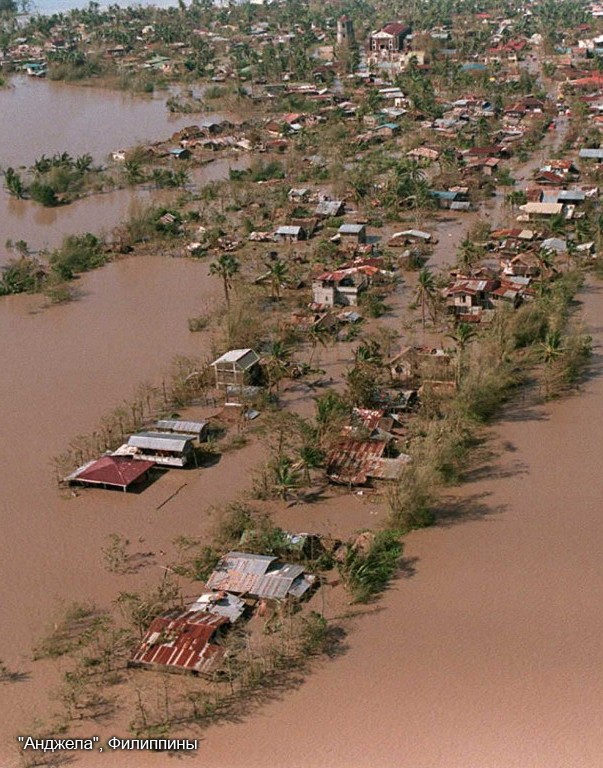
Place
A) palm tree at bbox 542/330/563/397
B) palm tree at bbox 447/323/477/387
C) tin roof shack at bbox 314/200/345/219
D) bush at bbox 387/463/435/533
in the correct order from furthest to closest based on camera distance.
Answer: tin roof shack at bbox 314/200/345/219
palm tree at bbox 542/330/563/397
palm tree at bbox 447/323/477/387
bush at bbox 387/463/435/533

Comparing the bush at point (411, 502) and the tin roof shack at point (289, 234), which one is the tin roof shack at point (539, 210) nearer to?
the tin roof shack at point (289, 234)

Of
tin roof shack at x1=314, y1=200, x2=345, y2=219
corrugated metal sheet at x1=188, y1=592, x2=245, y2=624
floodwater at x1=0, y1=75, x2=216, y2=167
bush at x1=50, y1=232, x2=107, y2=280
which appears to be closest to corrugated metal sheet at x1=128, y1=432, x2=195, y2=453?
corrugated metal sheet at x1=188, y1=592, x2=245, y2=624

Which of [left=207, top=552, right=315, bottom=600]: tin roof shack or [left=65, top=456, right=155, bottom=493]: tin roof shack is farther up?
[left=65, top=456, right=155, bottom=493]: tin roof shack

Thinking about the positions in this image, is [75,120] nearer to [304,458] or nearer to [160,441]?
[160,441]

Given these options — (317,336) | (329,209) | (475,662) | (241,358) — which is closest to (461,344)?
(317,336)

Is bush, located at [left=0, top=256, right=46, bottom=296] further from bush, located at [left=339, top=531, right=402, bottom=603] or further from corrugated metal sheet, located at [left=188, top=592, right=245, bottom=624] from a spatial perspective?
bush, located at [left=339, top=531, right=402, bottom=603]
